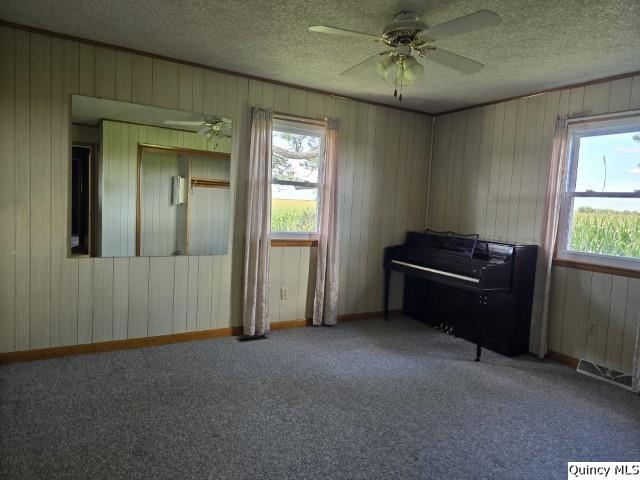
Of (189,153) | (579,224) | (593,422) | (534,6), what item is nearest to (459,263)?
Answer: (579,224)

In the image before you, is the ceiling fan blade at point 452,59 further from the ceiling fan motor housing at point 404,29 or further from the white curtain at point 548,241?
the white curtain at point 548,241

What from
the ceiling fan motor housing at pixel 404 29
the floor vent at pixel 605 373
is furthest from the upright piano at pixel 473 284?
the ceiling fan motor housing at pixel 404 29

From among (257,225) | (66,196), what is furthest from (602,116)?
(66,196)

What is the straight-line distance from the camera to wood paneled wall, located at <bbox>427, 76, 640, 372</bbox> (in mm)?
3381

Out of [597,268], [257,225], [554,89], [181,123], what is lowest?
[597,268]

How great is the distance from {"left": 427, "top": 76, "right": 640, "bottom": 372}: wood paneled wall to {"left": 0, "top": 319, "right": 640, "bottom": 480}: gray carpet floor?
0.44 m

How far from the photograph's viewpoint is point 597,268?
11.4 feet

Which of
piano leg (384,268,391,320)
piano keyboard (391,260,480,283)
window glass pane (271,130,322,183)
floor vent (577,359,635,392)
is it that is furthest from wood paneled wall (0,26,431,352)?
floor vent (577,359,635,392)

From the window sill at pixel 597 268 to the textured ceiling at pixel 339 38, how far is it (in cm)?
154

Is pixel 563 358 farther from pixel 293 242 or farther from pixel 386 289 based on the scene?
pixel 293 242

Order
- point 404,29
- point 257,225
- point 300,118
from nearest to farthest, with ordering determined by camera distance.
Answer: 1. point 404,29
2. point 257,225
3. point 300,118

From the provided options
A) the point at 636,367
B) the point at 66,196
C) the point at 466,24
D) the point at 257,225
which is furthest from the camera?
the point at 257,225

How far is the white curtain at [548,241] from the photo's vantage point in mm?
3676

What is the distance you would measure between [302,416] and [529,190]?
301 cm
